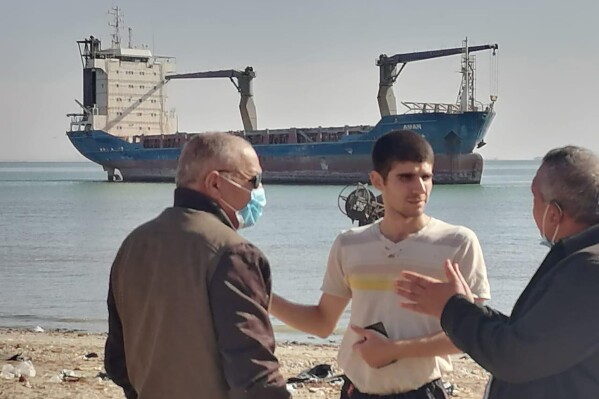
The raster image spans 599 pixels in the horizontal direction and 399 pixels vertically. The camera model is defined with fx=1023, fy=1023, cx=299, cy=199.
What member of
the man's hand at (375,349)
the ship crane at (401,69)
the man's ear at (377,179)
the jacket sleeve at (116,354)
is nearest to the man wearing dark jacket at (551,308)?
the man's hand at (375,349)

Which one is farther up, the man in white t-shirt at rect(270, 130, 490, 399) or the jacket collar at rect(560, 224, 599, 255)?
the jacket collar at rect(560, 224, 599, 255)

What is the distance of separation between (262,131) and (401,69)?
9136 mm

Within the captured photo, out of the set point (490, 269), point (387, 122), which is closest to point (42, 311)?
point (490, 269)

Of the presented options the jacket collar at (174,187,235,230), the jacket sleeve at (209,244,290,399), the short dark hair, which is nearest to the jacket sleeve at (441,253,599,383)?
the jacket sleeve at (209,244,290,399)

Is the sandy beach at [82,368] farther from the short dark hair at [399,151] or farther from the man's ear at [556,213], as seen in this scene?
the man's ear at [556,213]

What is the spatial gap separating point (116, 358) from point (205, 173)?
0.64 metres

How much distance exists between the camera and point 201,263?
2596 mm

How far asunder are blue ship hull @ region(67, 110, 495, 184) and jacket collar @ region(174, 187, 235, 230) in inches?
1922

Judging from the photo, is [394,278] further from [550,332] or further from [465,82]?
[465,82]

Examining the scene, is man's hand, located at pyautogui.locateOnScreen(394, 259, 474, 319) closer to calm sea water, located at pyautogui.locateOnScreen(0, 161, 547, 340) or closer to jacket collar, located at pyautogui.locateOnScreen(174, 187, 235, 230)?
jacket collar, located at pyautogui.locateOnScreen(174, 187, 235, 230)

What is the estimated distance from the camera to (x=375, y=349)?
297cm

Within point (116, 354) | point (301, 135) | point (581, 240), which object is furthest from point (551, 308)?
point (301, 135)

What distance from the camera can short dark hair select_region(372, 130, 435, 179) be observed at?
124 inches

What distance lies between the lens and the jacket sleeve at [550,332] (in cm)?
218
